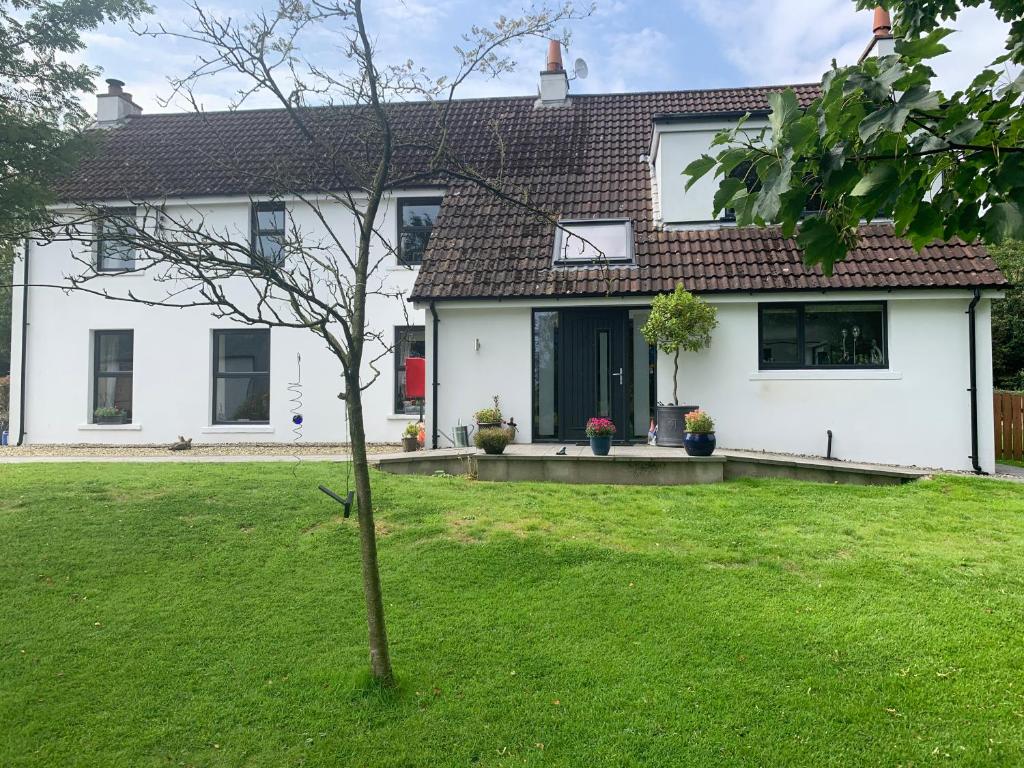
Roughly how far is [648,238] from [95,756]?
1091 cm

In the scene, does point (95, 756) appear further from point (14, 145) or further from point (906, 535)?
point (14, 145)

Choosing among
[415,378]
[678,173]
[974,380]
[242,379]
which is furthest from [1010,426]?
[242,379]

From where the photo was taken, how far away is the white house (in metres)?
10.2

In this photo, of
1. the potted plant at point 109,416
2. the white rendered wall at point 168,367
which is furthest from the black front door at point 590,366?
the potted plant at point 109,416

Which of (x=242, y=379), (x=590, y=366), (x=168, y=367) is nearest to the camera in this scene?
(x=590, y=366)

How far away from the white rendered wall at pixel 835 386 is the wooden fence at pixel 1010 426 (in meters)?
3.57

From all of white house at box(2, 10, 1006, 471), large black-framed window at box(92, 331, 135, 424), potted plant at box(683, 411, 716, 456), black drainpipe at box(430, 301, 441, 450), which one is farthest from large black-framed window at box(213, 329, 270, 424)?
potted plant at box(683, 411, 716, 456)

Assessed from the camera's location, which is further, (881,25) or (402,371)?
(402,371)

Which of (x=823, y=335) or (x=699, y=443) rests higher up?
(x=823, y=335)

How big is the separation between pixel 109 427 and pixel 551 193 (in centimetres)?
1133

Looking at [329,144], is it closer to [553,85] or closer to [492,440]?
[492,440]

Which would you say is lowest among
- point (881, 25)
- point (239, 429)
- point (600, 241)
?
point (239, 429)

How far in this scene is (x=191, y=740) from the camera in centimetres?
320

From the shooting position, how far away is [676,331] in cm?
987
